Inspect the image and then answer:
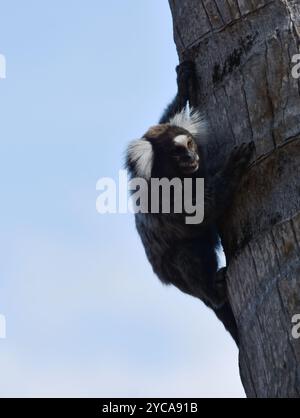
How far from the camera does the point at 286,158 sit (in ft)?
18.7

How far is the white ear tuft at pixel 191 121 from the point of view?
693 centimetres

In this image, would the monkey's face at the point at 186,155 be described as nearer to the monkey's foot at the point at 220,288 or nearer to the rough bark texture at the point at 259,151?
the monkey's foot at the point at 220,288

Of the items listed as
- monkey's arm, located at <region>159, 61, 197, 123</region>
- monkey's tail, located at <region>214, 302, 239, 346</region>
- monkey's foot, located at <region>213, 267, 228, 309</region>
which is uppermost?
monkey's arm, located at <region>159, 61, 197, 123</region>

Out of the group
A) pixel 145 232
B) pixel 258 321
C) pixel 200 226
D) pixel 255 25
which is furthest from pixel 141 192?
pixel 258 321

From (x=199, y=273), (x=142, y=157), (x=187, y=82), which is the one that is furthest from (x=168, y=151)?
(x=187, y=82)

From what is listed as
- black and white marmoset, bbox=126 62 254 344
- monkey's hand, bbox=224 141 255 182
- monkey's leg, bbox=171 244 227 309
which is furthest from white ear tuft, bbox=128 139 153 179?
monkey's hand, bbox=224 141 255 182

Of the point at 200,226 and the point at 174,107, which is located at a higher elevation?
the point at 174,107

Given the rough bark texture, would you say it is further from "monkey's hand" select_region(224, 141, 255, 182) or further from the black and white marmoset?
the black and white marmoset

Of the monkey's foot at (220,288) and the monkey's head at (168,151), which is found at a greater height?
the monkey's head at (168,151)

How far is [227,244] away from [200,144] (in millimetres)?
1695

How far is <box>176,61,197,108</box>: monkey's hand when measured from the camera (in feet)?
22.1

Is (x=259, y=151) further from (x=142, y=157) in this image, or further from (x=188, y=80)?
(x=142, y=157)

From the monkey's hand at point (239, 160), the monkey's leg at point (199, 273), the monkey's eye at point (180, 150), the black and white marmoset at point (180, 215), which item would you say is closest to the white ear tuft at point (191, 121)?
the black and white marmoset at point (180, 215)
